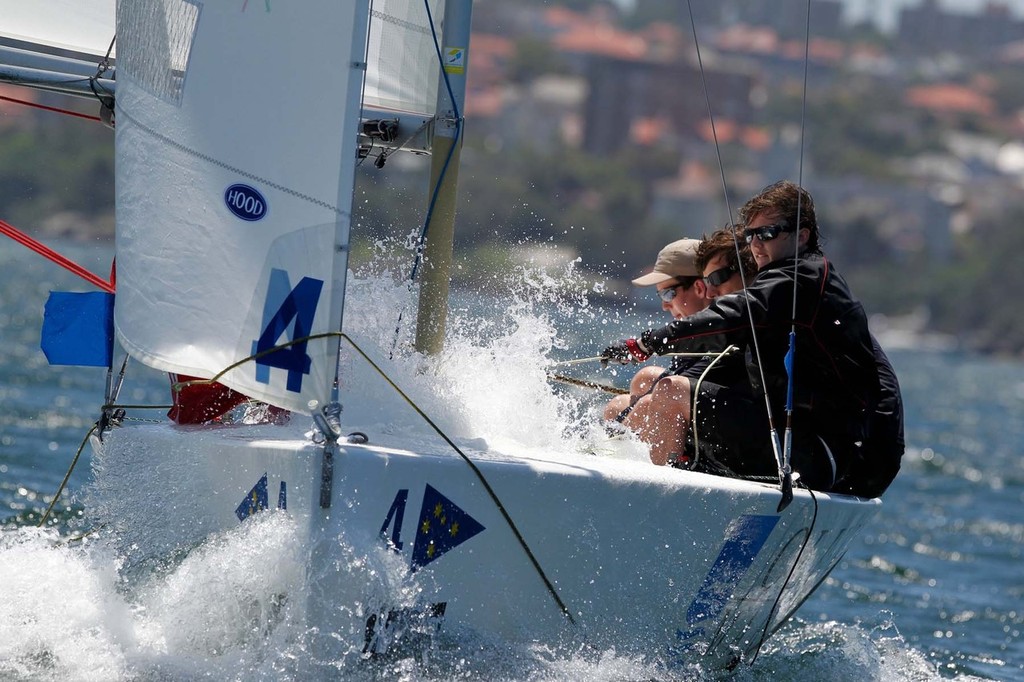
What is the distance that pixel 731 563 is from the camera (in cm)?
352

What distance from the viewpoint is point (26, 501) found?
5.57m

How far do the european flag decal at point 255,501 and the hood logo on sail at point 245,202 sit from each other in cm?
55

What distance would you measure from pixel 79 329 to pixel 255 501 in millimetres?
847

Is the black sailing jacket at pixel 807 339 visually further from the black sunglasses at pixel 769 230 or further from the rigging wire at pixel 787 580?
the rigging wire at pixel 787 580

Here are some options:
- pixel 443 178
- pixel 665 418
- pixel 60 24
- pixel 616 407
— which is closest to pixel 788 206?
pixel 665 418

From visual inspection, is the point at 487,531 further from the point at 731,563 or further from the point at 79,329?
the point at 79,329

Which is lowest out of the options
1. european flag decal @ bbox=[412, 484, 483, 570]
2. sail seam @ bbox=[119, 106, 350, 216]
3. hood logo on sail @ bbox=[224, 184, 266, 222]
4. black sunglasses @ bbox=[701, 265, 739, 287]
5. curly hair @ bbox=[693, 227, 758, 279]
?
european flag decal @ bbox=[412, 484, 483, 570]

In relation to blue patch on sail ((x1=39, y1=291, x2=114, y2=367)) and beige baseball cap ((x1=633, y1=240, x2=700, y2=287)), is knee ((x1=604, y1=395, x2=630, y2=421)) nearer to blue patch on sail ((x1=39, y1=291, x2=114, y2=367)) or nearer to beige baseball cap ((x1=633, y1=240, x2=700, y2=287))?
beige baseball cap ((x1=633, y1=240, x2=700, y2=287))

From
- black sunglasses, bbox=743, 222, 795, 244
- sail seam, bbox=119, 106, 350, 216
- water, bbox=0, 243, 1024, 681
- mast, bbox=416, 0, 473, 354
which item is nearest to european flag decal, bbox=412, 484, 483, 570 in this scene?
Answer: water, bbox=0, 243, 1024, 681

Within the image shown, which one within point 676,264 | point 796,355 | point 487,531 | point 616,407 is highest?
point 676,264

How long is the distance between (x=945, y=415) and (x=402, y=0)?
60.3 ft

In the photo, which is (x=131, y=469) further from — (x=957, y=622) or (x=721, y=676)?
(x=957, y=622)

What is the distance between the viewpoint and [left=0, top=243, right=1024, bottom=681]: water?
123 inches

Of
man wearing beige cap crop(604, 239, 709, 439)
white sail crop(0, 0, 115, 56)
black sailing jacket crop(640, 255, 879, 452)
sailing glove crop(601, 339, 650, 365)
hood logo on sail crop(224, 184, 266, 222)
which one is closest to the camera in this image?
hood logo on sail crop(224, 184, 266, 222)
